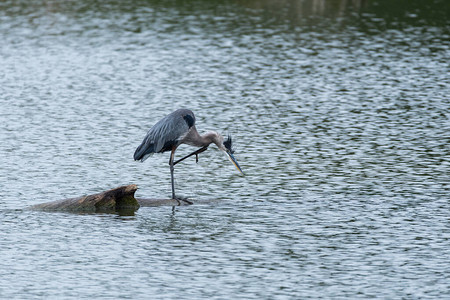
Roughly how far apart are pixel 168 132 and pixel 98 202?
6.21ft

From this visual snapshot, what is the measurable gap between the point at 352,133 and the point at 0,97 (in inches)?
442

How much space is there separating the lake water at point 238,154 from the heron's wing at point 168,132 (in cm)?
119

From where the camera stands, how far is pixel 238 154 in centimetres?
2266

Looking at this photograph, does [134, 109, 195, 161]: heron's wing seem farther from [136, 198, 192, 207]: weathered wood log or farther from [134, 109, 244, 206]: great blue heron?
[136, 198, 192, 207]: weathered wood log

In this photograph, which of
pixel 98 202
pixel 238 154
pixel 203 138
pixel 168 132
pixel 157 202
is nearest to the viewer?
pixel 98 202

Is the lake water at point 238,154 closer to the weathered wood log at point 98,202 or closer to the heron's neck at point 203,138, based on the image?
the weathered wood log at point 98,202

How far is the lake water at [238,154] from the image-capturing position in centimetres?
1447

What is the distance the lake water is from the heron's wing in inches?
46.8

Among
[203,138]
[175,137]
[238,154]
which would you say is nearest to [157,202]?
[175,137]

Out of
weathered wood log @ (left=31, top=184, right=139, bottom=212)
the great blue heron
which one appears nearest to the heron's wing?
the great blue heron

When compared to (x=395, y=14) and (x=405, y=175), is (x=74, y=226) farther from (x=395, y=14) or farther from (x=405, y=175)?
(x=395, y=14)

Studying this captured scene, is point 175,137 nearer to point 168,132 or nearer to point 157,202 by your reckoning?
point 168,132

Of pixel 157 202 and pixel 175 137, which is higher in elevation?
pixel 175 137

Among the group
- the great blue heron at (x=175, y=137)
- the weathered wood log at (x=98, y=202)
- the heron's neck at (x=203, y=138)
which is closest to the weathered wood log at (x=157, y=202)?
the great blue heron at (x=175, y=137)
